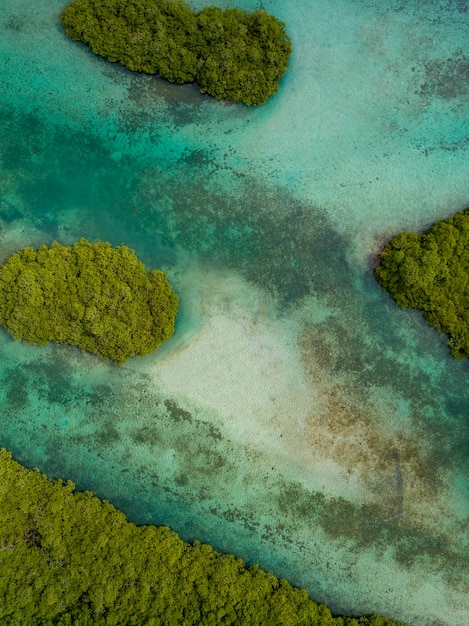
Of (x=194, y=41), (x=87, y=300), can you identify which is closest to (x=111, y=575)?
(x=87, y=300)

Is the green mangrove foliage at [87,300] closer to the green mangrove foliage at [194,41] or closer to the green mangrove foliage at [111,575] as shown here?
the green mangrove foliage at [111,575]

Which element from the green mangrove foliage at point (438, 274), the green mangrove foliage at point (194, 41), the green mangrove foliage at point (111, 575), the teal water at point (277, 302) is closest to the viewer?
the green mangrove foliage at point (111, 575)

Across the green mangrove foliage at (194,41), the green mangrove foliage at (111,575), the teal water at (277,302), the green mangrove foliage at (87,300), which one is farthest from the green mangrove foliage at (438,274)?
the green mangrove foliage at (111,575)

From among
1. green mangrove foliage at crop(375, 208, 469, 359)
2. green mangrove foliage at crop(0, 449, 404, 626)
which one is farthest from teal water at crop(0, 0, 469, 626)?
green mangrove foliage at crop(0, 449, 404, 626)

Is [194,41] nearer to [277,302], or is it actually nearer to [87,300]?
[277,302]

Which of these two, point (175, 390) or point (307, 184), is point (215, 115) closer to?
point (307, 184)

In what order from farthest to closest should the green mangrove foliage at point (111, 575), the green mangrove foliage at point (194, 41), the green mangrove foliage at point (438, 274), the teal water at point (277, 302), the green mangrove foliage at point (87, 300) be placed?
the teal water at point (277, 302) → the green mangrove foliage at point (194, 41) → the green mangrove foliage at point (87, 300) → the green mangrove foliage at point (438, 274) → the green mangrove foliage at point (111, 575)
